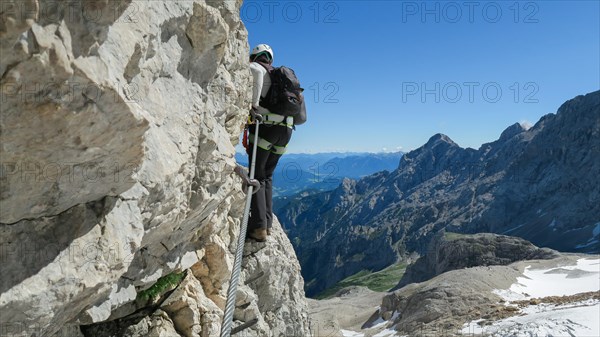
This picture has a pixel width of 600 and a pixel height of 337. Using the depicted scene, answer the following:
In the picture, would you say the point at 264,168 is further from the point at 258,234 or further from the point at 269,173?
the point at 258,234

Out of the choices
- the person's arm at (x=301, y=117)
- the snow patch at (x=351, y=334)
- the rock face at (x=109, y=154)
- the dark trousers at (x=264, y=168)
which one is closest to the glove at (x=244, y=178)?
the dark trousers at (x=264, y=168)

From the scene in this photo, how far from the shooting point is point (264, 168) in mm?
12938

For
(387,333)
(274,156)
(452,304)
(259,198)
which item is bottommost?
(387,333)

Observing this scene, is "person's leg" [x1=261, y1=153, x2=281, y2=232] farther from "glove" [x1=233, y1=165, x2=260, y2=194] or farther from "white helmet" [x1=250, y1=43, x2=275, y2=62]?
"white helmet" [x1=250, y1=43, x2=275, y2=62]

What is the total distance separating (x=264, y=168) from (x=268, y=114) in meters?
1.78

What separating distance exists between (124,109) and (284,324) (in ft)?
38.5

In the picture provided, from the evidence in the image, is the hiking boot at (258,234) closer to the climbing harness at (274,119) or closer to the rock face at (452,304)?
the climbing harness at (274,119)

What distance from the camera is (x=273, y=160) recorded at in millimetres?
13000

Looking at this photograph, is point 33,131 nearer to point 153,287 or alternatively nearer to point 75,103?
point 75,103

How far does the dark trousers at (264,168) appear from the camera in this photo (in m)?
12.3

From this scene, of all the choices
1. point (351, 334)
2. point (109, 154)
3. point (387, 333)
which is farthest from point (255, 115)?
point (351, 334)

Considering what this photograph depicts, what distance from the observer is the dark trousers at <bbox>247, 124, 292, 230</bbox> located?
12.3 metres

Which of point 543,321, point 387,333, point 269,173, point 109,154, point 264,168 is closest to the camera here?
point 109,154

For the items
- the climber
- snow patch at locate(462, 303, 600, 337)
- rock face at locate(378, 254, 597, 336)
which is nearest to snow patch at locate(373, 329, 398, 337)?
rock face at locate(378, 254, 597, 336)
